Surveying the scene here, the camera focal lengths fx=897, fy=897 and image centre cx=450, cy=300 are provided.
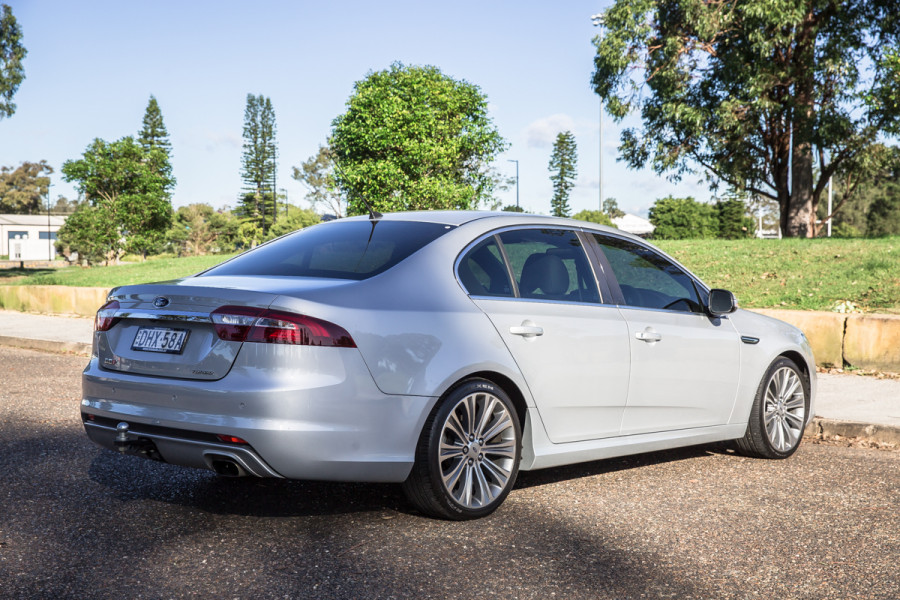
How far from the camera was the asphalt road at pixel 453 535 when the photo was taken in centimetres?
364

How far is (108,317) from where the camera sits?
4602mm

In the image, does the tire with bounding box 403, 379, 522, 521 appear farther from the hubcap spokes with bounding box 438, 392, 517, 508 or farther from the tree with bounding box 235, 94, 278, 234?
the tree with bounding box 235, 94, 278, 234

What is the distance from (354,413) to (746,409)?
3.25 m

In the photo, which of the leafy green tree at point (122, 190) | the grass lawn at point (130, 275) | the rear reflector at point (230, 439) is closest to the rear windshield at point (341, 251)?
the rear reflector at point (230, 439)

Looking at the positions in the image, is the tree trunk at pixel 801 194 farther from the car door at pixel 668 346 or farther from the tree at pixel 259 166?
the tree at pixel 259 166

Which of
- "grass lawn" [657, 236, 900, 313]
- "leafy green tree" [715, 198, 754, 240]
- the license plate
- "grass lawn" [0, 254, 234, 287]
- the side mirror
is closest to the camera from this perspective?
the license plate

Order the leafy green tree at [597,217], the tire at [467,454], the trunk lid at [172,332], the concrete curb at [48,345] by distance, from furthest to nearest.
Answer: the leafy green tree at [597,217]
the concrete curb at [48,345]
the tire at [467,454]
the trunk lid at [172,332]

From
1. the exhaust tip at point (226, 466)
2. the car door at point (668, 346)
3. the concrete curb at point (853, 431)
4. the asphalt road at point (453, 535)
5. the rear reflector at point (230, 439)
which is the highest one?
the car door at point (668, 346)

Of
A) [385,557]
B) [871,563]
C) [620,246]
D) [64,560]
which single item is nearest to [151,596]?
[64,560]

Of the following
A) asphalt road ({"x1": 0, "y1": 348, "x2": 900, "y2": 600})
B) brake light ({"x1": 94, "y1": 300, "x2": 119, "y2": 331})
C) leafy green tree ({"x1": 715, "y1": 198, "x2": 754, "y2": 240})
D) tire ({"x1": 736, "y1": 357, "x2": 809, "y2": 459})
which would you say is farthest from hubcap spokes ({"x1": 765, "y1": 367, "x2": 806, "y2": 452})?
leafy green tree ({"x1": 715, "y1": 198, "x2": 754, "y2": 240})

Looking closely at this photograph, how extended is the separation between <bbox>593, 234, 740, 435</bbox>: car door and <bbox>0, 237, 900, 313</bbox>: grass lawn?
7.40 m

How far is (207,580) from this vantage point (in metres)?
3.63

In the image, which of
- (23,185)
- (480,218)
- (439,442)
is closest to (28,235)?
(23,185)

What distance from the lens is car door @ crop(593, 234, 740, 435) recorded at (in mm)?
5355
